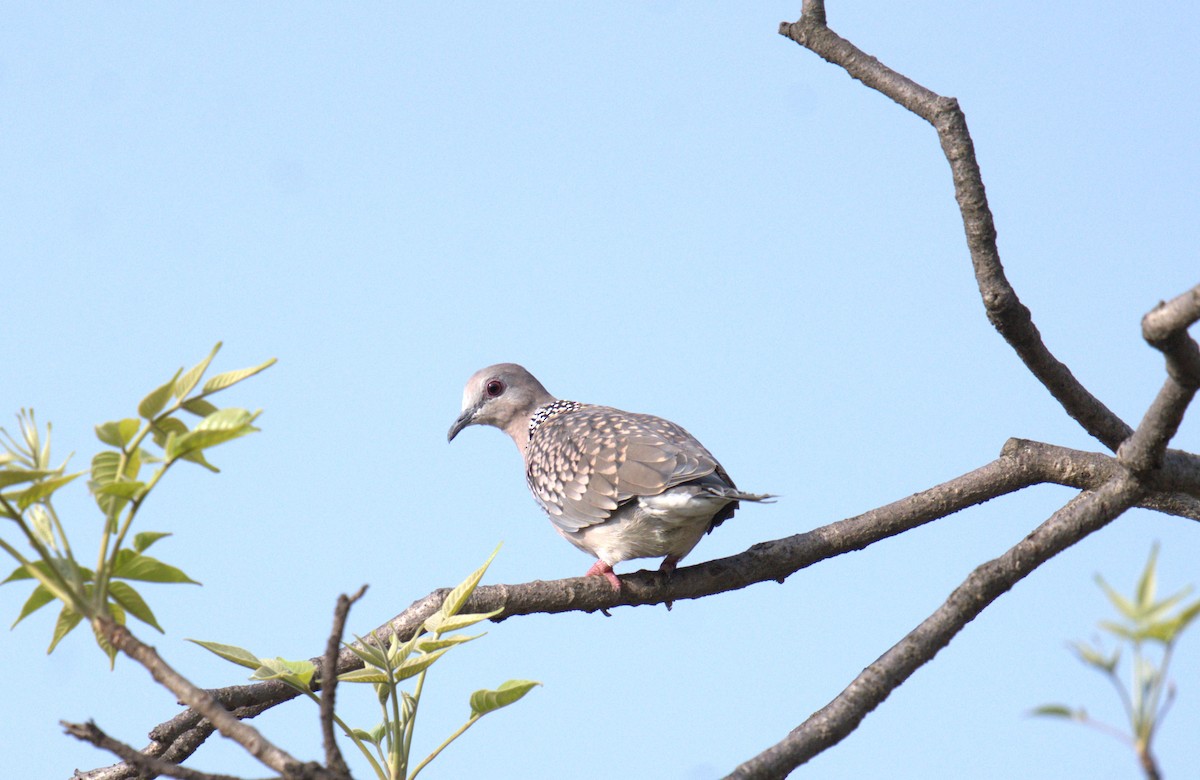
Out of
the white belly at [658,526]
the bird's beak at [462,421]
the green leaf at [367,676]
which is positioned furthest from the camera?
the bird's beak at [462,421]

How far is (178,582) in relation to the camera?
7.17 feet

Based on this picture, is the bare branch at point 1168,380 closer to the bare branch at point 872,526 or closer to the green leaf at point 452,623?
the bare branch at point 872,526

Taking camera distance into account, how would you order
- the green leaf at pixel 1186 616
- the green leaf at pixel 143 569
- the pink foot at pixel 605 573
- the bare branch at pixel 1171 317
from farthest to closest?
1. the pink foot at pixel 605 573
2. the bare branch at pixel 1171 317
3. the green leaf at pixel 143 569
4. the green leaf at pixel 1186 616

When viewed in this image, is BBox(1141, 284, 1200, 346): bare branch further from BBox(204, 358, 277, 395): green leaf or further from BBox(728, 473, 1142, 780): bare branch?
BBox(204, 358, 277, 395): green leaf

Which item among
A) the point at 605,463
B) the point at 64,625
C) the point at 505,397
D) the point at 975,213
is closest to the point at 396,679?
the point at 64,625

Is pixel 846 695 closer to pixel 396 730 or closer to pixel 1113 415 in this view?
pixel 396 730

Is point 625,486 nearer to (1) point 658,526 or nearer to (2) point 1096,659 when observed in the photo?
(1) point 658,526

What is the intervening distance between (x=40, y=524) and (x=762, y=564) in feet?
11.5

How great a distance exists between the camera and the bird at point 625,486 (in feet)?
18.7

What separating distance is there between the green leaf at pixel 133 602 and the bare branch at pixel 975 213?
10.1 feet

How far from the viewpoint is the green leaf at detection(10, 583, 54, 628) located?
6.96ft

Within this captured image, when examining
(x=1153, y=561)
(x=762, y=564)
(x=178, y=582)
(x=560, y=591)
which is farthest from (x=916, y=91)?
(x=1153, y=561)

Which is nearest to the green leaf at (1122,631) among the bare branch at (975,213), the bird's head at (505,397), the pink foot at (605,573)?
the bare branch at (975,213)

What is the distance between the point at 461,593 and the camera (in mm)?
3117
